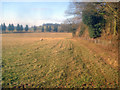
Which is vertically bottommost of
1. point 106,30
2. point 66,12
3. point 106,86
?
point 106,86

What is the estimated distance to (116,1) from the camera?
7008 mm

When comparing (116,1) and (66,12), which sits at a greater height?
(66,12)

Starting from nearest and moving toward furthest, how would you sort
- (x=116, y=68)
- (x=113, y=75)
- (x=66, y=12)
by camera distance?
(x=113, y=75) < (x=116, y=68) < (x=66, y=12)

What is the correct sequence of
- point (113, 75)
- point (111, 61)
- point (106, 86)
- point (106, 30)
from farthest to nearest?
point (106, 30) < point (111, 61) < point (113, 75) < point (106, 86)

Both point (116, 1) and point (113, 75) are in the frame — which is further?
point (116, 1)

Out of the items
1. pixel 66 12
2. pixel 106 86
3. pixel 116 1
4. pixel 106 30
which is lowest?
pixel 106 86

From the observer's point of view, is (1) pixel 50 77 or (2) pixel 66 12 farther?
(2) pixel 66 12

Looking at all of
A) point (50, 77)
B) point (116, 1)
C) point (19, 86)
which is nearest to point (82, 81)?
point (50, 77)

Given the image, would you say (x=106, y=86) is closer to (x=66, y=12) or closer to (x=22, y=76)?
(x=22, y=76)

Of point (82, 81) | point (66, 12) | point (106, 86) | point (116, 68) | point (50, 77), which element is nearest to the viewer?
point (106, 86)

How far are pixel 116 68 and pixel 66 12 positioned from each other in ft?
68.3

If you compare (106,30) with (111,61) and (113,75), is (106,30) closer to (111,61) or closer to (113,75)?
(111,61)

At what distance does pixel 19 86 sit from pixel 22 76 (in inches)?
39.8

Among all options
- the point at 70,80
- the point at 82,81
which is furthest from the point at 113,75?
the point at 70,80
